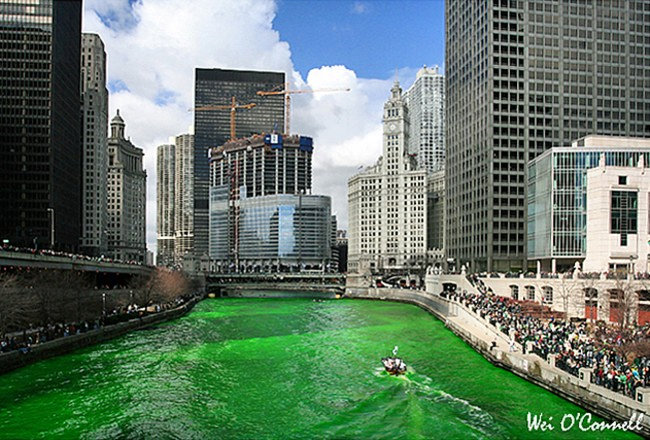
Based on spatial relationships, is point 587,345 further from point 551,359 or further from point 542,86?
point 542,86

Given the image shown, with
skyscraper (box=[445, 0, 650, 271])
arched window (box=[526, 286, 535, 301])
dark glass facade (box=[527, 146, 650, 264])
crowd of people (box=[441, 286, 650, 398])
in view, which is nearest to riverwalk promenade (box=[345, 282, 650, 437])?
crowd of people (box=[441, 286, 650, 398])

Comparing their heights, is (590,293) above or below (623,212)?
below

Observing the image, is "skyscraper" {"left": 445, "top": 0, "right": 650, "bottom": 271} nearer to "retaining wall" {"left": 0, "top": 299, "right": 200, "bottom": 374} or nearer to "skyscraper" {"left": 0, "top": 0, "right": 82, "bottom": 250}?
"retaining wall" {"left": 0, "top": 299, "right": 200, "bottom": 374}

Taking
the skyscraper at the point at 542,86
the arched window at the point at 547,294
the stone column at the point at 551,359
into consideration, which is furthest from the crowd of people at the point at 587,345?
the skyscraper at the point at 542,86

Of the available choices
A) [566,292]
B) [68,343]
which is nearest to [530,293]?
[566,292]

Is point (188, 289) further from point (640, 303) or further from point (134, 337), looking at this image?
point (640, 303)
